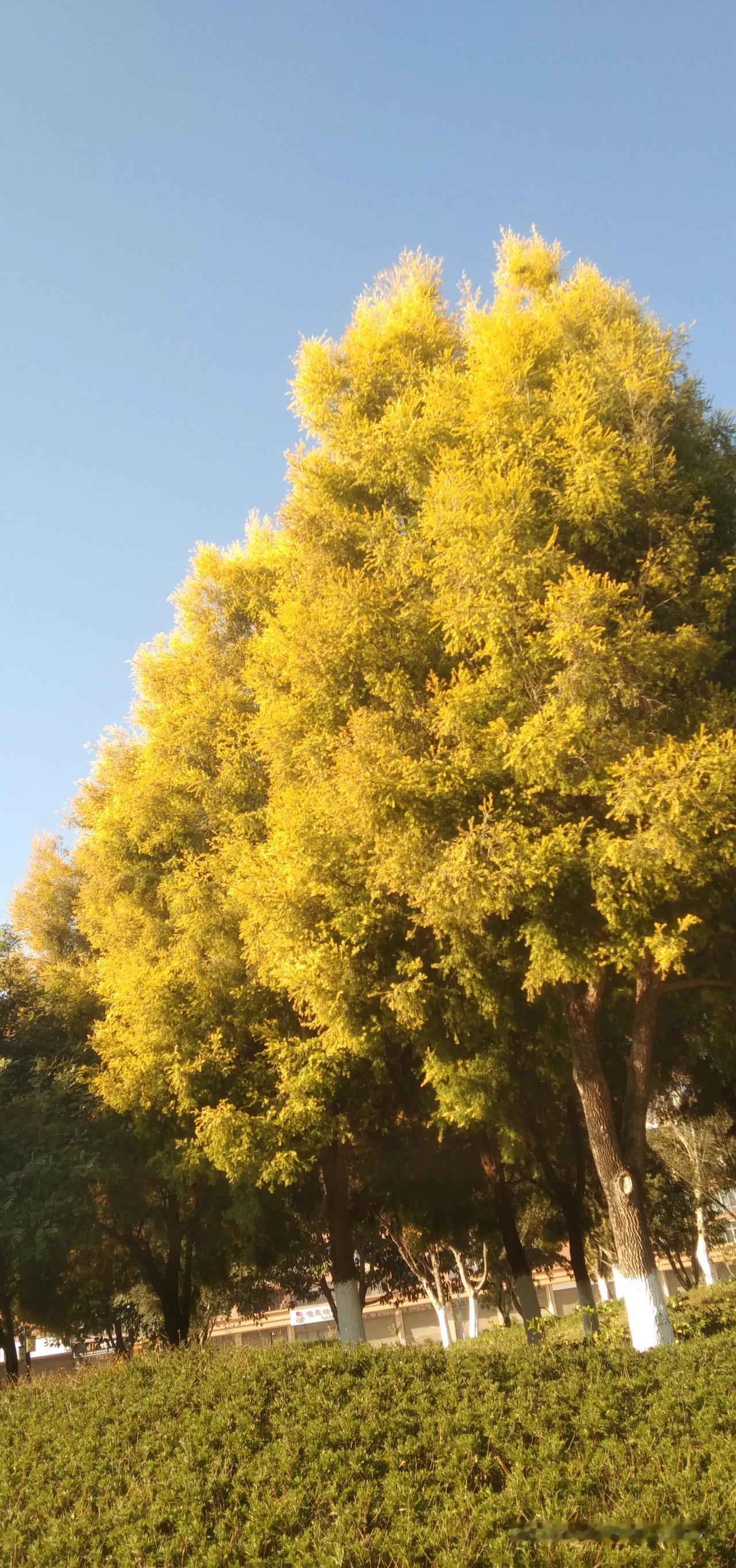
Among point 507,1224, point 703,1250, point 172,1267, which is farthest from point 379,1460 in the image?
point 703,1250

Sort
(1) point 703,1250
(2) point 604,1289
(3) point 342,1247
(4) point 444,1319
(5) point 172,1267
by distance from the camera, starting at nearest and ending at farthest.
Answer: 1. (3) point 342,1247
2. (5) point 172,1267
3. (4) point 444,1319
4. (1) point 703,1250
5. (2) point 604,1289

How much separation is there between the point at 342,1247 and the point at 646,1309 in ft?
19.3

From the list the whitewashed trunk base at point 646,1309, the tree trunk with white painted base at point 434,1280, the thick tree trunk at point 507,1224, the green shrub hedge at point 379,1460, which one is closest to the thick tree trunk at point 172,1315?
the thick tree trunk at point 507,1224

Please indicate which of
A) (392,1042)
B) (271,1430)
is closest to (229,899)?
(392,1042)

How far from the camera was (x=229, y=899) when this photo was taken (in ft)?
42.5

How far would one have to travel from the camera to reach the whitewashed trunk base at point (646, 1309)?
9.83m

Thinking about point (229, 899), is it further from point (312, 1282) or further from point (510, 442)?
point (312, 1282)

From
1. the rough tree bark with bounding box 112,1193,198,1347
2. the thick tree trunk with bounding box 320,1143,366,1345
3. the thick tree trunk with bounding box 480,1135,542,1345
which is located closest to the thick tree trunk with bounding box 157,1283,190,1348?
the rough tree bark with bounding box 112,1193,198,1347

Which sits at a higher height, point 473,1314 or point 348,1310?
point 348,1310

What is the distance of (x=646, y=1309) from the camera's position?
9883 millimetres

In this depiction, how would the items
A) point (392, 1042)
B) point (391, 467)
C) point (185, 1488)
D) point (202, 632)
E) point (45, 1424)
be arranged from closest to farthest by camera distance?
point (185, 1488), point (45, 1424), point (391, 467), point (392, 1042), point (202, 632)

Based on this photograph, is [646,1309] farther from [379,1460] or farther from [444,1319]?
[444,1319]

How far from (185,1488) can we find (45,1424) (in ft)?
8.02

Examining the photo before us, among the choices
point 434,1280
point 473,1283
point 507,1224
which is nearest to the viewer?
point 507,1224
